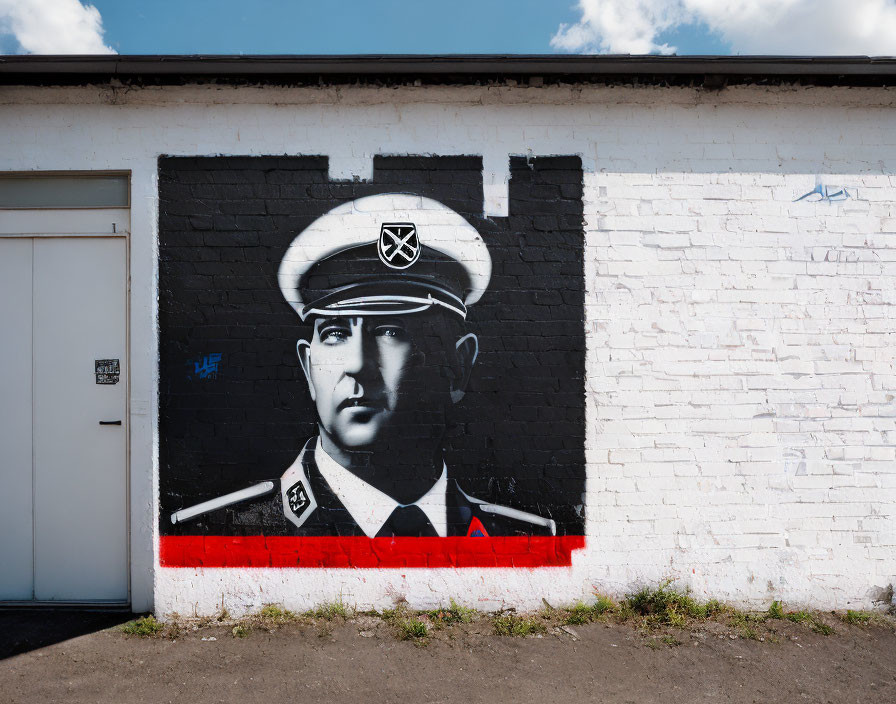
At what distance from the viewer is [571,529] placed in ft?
12.8

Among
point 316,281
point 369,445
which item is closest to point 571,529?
point 369,445

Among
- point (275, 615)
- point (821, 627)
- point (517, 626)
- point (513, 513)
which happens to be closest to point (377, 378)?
point (513, 513)

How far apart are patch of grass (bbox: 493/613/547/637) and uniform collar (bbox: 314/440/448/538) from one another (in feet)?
2.33

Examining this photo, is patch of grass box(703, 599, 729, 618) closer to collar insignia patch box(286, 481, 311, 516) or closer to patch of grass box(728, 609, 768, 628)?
patch of grass box(728, 609, 768, 628)

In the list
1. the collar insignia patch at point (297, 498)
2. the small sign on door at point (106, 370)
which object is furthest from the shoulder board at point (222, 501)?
the small sign on door at point (106, 370)

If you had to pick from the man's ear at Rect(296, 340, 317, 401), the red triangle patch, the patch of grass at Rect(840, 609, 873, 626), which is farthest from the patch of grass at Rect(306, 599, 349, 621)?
the patch of grass at Rect(840, 609, 873, 626)

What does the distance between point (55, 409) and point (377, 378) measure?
7.40 feet

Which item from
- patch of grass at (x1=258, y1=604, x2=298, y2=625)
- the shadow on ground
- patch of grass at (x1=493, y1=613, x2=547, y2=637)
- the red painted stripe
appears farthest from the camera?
the red painted stripe

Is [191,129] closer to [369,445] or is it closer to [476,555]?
[369,445]

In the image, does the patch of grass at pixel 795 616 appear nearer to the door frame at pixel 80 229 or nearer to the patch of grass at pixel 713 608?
the patch of grass at pixel 713 608

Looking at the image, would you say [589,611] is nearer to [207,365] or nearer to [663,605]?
[663,605]

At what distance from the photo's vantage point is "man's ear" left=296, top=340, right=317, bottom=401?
3.90 m

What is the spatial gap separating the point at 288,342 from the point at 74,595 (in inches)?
90.4

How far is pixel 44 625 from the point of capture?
12.4 feet
